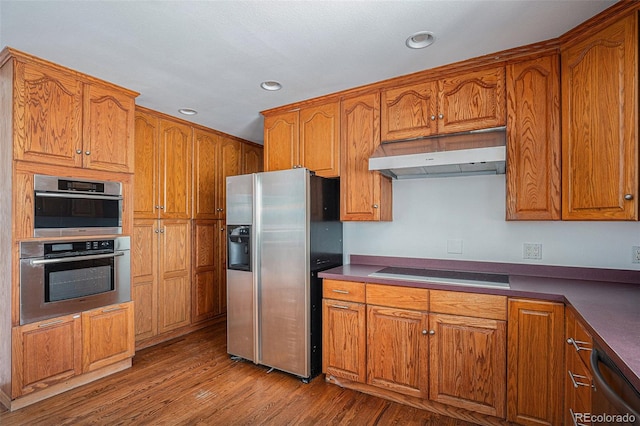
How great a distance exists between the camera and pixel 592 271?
Answer: 218 centimetres

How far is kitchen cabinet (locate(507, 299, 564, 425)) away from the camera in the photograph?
1817 millimetres

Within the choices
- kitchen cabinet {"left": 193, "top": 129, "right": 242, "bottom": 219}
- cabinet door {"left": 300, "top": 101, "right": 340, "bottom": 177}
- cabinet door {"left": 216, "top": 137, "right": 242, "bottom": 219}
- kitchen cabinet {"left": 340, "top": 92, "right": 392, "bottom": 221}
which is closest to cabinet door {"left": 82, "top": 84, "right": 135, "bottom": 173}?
kitchen cabinet {"left": 193, "top": 129, "right": 242, "bottom": 219}

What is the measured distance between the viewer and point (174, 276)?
353 cm

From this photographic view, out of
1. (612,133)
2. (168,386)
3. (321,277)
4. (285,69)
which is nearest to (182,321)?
(168,386)

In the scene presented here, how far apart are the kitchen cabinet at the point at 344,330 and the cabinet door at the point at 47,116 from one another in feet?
7.00

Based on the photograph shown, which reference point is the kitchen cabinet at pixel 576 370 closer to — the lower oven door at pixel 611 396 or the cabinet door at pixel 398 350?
the lower oven door at pixel 611 396

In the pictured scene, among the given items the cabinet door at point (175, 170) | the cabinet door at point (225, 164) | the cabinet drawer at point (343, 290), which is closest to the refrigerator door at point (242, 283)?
the cabinet drawer at point (343, 290)

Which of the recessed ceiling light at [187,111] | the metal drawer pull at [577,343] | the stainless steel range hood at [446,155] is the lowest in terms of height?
the metal drawer pull at [577,343]

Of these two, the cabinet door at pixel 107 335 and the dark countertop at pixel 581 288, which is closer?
the dark countertop at pixel 581 288

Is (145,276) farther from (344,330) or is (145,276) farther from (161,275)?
(344,330)

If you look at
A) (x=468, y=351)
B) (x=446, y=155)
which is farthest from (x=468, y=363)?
(x=446, y=155)

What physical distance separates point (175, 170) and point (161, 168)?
16 centimetres

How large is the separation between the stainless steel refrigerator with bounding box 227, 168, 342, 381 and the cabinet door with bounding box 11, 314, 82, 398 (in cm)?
116

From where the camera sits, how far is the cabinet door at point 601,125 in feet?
5.57
